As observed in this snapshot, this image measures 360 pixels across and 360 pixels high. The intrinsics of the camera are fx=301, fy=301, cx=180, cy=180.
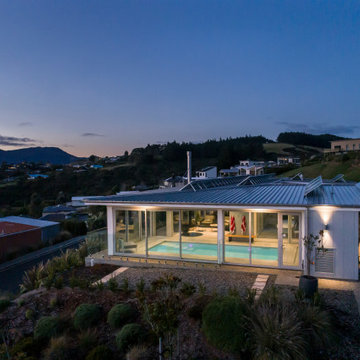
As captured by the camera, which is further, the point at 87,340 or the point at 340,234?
the point at 340,234

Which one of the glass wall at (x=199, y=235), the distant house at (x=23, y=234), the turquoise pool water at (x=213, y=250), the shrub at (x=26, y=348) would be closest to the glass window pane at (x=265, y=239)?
the turquoise pool water at (x=213, y=250)

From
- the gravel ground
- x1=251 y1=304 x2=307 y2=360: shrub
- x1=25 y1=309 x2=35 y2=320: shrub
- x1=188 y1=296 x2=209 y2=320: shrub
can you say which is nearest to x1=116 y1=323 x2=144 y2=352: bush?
x1=188 y1=296 x2=209 y2=320: shrub

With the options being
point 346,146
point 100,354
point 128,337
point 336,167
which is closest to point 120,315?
point 128,337

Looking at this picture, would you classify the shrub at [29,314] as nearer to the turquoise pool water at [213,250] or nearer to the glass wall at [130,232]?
the glass wall at [130,232]

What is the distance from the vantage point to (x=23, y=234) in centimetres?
2134

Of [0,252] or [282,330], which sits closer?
[282,330]

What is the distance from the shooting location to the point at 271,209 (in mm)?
9875

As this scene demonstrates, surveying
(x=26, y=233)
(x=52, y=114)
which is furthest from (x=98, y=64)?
(x=26, y=233)

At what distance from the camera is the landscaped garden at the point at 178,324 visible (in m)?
5.51

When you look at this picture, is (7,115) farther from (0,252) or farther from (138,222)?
(138,222)

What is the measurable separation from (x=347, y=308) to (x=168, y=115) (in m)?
28.1

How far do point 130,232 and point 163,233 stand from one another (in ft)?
4.89

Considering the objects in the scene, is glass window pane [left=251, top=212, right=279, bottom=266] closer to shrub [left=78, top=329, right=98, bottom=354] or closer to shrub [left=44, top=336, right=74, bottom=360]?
shrub [left=78, top=329, right=98, bottom=354]

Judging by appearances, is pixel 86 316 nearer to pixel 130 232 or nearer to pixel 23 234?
pixel 130 232
